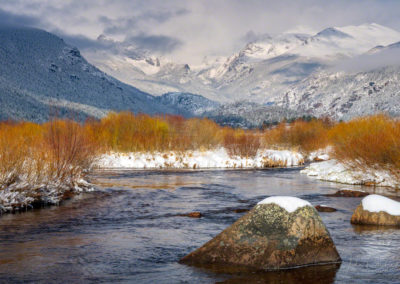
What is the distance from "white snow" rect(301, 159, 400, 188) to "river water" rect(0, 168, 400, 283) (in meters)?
6.59

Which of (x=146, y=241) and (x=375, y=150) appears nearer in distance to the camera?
(x=146, y=241)

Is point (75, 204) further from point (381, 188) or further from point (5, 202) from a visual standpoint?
point (381, 188)

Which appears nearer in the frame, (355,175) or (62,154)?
(62,154)

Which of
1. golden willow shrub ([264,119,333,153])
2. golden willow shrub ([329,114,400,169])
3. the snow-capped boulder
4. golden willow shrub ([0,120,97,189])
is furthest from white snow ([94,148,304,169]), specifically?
the snow-capped boulder

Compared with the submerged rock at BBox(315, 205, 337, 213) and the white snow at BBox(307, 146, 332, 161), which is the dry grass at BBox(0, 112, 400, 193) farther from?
the submerged rock at BBox(315, 205, 337, 213)

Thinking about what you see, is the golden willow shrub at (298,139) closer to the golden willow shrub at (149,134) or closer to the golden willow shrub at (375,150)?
the golden willow shrub at (149,134)

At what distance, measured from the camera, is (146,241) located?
1399cm

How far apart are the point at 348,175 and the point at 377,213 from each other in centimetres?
1697

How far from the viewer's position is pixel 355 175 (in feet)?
105

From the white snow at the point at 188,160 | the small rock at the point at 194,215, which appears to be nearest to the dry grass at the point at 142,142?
the white snow at the point at 188,160

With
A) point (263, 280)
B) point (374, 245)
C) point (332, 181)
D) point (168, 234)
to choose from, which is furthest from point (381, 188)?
point (263, 280)

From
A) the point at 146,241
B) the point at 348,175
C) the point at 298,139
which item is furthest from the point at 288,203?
the point at 298,139

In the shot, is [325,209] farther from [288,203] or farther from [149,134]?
[149,134]

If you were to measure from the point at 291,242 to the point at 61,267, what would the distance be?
587 cm
